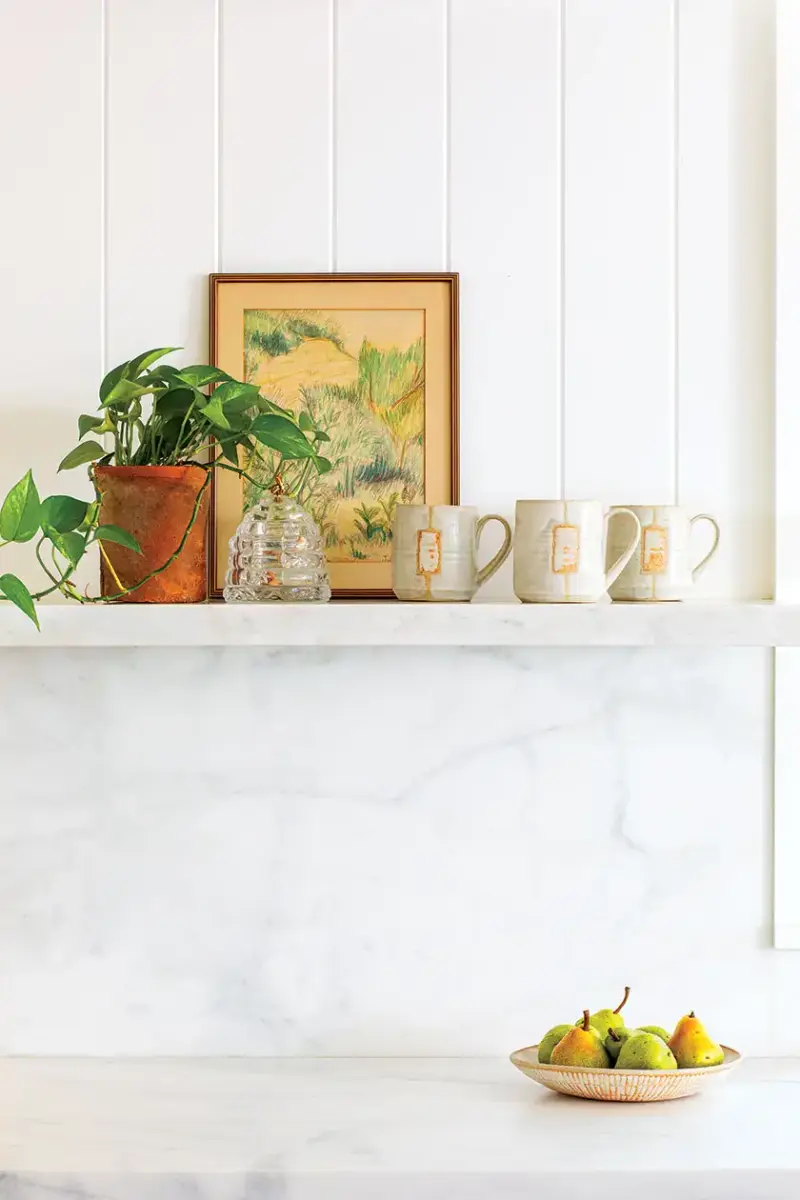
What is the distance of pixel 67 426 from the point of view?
4.42 feet

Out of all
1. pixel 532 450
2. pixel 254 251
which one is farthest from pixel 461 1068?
pixel 254 251

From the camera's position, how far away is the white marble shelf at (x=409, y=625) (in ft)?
3.66

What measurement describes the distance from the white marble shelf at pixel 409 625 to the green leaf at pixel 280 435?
0.50ft

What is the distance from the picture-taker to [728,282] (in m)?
1.34

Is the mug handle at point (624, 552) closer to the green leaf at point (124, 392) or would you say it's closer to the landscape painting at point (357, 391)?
the landscape painting at point (357, 391)

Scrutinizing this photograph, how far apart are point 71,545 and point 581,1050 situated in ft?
2.29

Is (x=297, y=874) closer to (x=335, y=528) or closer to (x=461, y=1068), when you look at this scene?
(x=461, y=1068)

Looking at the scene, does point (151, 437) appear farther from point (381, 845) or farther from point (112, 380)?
point (381, 845)

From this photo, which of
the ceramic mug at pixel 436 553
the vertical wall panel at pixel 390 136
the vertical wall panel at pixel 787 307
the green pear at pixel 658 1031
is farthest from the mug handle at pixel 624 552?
the green pear at pixel 658 1031

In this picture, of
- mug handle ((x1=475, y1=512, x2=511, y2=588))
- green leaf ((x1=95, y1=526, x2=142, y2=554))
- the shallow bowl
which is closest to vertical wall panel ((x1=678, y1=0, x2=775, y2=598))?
mug handle ((x1=475, y1=512, x2=511, y2=588))

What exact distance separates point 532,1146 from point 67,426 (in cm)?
88

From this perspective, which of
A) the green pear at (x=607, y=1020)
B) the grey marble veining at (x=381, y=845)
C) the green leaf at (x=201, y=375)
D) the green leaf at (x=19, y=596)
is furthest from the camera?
the grey marble veining at (x=381, y=845)

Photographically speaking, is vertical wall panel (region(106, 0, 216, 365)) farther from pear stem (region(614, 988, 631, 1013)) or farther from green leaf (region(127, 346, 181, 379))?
pear stem (region(614, 988, 631, 1013))

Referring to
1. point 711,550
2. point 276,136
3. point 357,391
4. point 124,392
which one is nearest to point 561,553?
point 711,550
